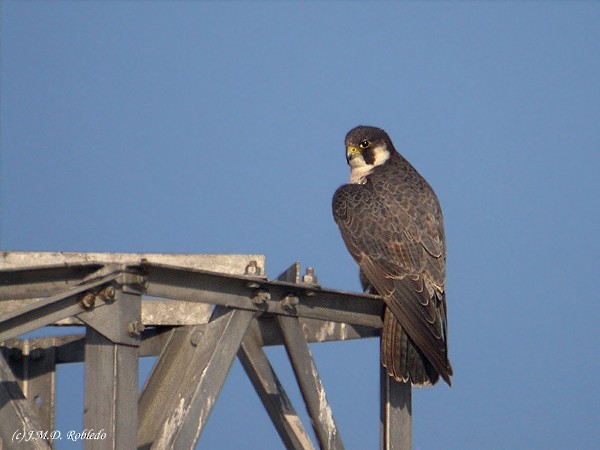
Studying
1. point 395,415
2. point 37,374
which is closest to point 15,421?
point 37,374

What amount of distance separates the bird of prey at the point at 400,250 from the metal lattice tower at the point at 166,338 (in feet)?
0.59

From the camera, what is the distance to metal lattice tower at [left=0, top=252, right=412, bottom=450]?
11.0ft

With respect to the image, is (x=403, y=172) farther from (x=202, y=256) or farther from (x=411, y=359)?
(x=202, y=256)

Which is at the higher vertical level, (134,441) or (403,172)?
(403,172)

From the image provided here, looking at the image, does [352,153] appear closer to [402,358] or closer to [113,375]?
[402,358]

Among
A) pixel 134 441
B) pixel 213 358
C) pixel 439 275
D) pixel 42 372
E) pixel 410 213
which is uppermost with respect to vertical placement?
pixel 410 213

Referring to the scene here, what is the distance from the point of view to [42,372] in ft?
16.3

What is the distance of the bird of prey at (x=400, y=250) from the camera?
5.50 m

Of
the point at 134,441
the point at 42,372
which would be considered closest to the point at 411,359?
the point at 42,372

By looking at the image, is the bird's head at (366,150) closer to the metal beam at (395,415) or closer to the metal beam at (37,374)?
the metal beam at (395,415)

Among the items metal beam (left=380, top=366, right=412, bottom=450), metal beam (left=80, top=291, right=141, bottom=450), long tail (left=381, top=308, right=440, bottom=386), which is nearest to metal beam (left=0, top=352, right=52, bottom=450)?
metal beam (left=80, top=291, right=141, bottom=450)

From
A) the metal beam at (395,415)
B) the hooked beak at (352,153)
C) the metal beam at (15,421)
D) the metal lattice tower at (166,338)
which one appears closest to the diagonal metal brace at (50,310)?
the metal lattice tower at (166,338)

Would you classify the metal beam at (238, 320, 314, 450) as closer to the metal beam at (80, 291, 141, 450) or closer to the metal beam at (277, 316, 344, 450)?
the metal beam at (277, 316, 344, 450)

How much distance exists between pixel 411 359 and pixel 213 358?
1.83 metres
